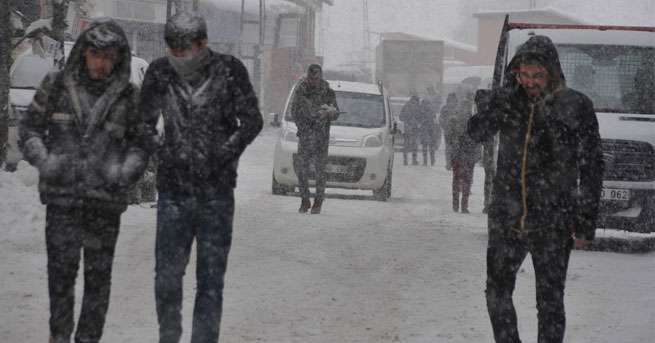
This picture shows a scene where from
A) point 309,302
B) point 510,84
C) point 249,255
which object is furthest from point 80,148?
point 249,255

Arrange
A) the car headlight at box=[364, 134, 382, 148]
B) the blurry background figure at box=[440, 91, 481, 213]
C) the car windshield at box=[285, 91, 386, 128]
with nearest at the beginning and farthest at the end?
the blurry background figure at box=[440, 91, 481, 213] → the car headlight at box=[364, 134, 382, 148] → the car windshield at box=[285, 91, 386, 128]

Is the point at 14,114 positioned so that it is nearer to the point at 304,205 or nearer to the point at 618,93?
the point at 304,205

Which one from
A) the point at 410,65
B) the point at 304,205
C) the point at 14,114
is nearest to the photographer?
the point at 304,205

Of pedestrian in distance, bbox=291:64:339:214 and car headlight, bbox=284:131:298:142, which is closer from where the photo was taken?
pedestrian in distance, bbox=291:64:339:214

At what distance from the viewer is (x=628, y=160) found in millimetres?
12680

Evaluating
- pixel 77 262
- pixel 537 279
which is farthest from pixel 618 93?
pixel 77 262

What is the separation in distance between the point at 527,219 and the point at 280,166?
1255 centimetres

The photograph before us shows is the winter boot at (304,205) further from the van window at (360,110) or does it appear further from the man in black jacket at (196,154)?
the man in black jacket at (196,154)

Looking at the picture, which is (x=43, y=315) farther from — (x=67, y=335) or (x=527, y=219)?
(x=527, y=219)

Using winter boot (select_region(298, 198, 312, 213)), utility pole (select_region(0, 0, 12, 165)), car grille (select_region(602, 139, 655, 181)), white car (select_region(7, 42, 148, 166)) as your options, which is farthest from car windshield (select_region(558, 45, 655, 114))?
white car (select_region(7, 42, 148, 166))

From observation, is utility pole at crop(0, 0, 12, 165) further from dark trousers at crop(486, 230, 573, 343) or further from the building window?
the building window

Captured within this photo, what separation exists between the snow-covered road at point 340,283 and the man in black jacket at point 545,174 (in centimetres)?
155

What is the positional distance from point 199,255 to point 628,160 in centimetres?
784

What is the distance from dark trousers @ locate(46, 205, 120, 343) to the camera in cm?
571
